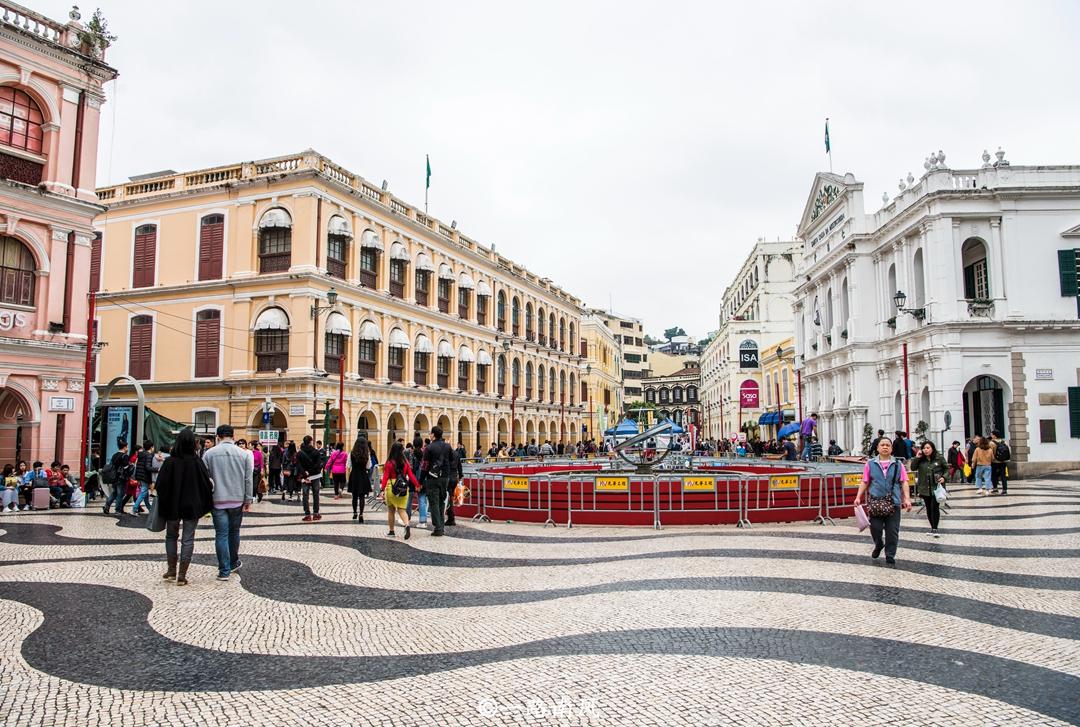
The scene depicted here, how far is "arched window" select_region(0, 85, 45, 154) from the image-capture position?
19.4m

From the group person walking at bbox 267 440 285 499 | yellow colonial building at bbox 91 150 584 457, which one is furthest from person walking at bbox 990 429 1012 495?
yellow colonial building at bbox 91 150 584 457

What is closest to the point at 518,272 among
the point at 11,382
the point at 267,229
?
the point at 267,229

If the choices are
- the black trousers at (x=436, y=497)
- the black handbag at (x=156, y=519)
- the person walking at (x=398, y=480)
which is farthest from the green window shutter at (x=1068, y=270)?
the black handbag at (x=156, y=519)

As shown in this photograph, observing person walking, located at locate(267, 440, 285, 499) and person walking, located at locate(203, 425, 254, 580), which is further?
person walking, located at locate(267, 440, 285, 499)

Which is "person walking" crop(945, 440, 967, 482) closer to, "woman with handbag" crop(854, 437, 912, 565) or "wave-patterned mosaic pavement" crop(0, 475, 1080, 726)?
"wave-patterned mosaic pavement" crop(0, 475, 1080, 726)

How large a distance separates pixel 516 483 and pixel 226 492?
7.28 meters

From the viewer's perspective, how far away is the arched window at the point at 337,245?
107ft

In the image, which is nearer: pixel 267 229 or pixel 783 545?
pixel 783 545

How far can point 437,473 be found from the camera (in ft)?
41.7

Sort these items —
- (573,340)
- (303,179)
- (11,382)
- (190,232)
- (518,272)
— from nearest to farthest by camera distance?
1. (11,382)
2. (303,179)
3. (190,232)
4. (518,272)
5. (573,340)

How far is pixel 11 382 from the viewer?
19234 mm

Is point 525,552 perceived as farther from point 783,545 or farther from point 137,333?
point 137,333

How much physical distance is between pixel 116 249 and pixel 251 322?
851cm

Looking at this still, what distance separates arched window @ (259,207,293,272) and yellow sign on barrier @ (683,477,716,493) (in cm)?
2283
